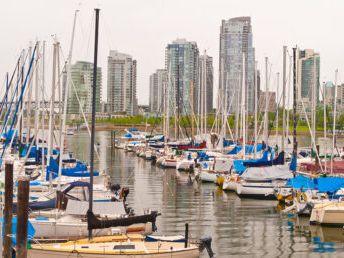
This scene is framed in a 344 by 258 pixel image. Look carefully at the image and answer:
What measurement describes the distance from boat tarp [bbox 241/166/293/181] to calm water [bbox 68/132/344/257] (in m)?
1.84

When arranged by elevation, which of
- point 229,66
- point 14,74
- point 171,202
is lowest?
point 171,202

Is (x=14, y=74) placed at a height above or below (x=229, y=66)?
below

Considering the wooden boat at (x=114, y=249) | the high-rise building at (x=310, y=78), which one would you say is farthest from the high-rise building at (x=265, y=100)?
the wooden boat at (x=114, y=249)

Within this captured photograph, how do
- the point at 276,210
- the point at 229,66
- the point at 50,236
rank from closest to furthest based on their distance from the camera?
the point at 50,236, the point at 276,210, the point at 229,66

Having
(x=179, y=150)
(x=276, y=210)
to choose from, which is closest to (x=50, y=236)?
(x=276, y=210)

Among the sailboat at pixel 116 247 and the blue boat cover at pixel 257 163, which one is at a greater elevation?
the blue boat cover at pixel 257 163

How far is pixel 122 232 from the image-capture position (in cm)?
2722

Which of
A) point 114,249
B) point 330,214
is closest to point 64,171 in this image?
point 330,214

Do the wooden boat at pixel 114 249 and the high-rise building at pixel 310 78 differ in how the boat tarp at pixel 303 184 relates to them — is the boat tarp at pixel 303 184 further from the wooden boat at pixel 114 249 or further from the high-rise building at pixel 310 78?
the high-rise building at pixel 310 78

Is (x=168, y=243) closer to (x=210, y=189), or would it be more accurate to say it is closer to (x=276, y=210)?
(x=276, y=210)

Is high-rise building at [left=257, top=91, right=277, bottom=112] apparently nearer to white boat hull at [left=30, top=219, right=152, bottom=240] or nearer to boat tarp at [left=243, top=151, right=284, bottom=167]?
boat tarp at [left=243, top=151, right=284, bottom=167]

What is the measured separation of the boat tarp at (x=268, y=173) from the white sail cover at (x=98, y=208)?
17945mm

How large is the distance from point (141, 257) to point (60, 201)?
828 centimetres

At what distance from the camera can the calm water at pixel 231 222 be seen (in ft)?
91.4
